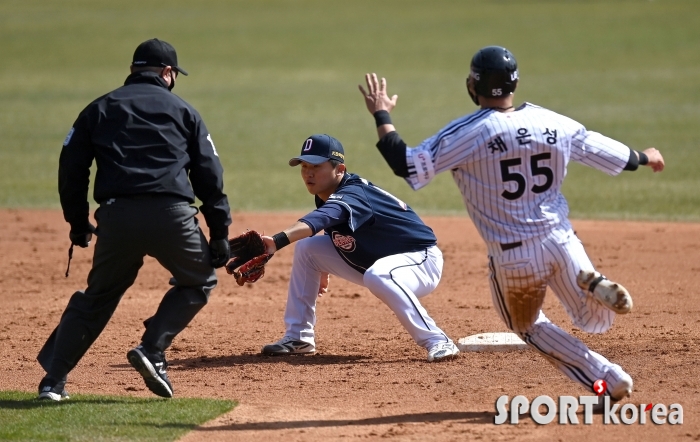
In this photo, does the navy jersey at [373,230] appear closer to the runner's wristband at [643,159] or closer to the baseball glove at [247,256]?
the baseball glove at [247,256]

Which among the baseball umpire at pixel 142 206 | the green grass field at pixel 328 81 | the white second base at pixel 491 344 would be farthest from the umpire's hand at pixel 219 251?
the white second base at pixel 491 344

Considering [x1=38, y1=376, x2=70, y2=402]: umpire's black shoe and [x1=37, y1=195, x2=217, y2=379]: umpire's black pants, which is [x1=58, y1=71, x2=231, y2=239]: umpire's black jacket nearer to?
[x1=37, y1=195, x2=217, y2=379]: umpire's black pants

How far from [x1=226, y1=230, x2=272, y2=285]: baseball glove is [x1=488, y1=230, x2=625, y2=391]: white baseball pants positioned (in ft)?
4.78

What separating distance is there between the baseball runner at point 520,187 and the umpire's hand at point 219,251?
1.09 meters

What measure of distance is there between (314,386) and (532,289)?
1564 millimetres

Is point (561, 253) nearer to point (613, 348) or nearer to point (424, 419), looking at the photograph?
point (424, 419)

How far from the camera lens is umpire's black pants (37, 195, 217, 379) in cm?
504

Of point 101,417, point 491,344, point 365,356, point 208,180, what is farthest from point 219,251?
point 491,344

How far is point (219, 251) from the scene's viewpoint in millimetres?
5242

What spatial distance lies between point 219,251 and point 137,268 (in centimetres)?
45

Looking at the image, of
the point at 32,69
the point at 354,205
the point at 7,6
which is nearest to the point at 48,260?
the point at 354,205

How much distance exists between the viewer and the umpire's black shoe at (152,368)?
5074 millimetres

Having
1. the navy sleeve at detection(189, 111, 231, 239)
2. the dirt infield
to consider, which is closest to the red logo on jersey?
the dirt infield

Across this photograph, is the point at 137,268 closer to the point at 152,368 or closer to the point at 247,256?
the point at 152,368
